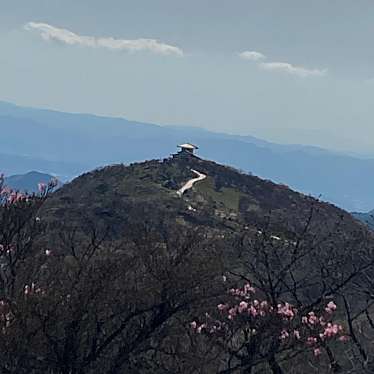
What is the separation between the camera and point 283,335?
1131cm

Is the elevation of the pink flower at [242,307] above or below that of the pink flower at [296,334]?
above

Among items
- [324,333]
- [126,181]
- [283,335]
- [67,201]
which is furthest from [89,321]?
[126,181]

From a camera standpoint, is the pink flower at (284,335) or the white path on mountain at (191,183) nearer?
the pink flower at (284,335)

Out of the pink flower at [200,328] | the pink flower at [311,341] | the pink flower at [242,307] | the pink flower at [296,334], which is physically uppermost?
the pink flower at [242,307]

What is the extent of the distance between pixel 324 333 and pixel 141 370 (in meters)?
3.53

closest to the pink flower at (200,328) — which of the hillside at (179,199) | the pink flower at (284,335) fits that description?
the pink flower at (284,335)

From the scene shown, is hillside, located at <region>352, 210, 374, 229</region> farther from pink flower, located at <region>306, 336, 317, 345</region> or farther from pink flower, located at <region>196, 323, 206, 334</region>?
pink flower, located at <region>196, 323, 206, 334</region>

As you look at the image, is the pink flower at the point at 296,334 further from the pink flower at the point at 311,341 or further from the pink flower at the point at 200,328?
the pink flower at the point at 200,328

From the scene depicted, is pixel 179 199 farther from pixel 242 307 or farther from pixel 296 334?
pixel 296 334

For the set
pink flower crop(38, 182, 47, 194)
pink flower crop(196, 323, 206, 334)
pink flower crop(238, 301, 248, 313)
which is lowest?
pink flower crop(196, 323, 206, 334)

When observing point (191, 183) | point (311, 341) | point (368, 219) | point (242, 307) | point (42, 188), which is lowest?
point (368, 219)

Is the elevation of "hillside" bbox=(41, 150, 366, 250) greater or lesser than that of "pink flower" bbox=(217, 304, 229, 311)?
lesser

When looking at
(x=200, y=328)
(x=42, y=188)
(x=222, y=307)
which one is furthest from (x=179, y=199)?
(x=200, y=328)

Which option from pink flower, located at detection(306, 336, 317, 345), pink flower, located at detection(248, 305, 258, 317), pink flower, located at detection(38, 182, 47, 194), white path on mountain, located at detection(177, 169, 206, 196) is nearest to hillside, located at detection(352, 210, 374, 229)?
pink flower, located at detection(248, 305, 258, 317)
